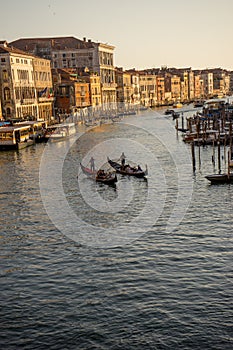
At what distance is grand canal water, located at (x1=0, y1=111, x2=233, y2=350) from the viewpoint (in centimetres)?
1113

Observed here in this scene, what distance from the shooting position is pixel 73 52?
8838cm

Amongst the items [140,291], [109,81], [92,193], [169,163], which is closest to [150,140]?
[169,163]

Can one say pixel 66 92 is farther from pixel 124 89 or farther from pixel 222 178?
pixel 222 178

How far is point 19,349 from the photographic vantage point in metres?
10.6

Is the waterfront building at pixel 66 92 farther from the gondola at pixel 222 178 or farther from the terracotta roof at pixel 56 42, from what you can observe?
the gondola at pixel 222 178

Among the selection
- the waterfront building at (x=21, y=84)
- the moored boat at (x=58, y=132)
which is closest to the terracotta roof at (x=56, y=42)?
the waterfront building at (x=21, y=84)

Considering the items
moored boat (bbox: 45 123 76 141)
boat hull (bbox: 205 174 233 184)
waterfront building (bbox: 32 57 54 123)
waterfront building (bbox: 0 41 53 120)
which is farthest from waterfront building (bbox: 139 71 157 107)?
boat hull (bbox: 205 174 233 184)

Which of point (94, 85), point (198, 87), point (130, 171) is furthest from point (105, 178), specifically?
point (198, 87)

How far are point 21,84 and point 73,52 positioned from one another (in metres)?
29.5

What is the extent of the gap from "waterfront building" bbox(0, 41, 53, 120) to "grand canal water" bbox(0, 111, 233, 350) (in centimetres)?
3284

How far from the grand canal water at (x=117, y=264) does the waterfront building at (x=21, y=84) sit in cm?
3284

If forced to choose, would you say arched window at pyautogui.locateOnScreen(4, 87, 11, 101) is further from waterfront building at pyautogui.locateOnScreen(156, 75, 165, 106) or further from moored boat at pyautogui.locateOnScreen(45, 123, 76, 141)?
waterfront building at pyautogui.locateOnScreen(156, 75, 165, 106)

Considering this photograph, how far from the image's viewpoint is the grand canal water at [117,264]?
11.1m

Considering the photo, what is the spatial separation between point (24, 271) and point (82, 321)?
362 cm
